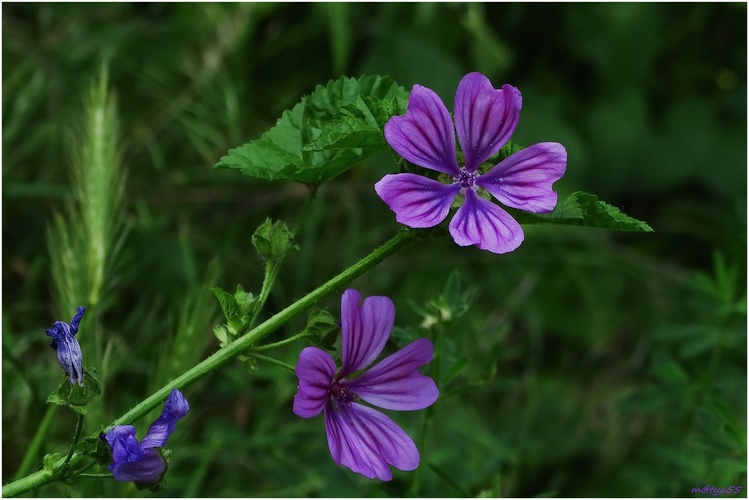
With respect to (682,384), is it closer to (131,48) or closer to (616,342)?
(616,342)

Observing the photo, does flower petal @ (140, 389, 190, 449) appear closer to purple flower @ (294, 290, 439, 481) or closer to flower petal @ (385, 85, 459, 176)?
purple flower @ (294, 290, 439, 481)

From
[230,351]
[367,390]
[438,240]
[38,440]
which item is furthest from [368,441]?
[438,240]

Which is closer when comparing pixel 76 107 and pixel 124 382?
pixel 124 382

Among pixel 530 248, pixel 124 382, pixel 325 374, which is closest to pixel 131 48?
pixel 124 382

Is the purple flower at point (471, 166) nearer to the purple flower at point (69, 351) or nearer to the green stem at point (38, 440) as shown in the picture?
the purple flower at point (69, 351)

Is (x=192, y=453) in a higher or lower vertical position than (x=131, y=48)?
lower

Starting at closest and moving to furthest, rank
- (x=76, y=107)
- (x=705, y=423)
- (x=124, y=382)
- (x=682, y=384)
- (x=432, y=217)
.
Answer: (x=432, y=217) < (x=705, y=423) < (x=682, y=384) < (x=124, y=382) < (x=76, y=107)

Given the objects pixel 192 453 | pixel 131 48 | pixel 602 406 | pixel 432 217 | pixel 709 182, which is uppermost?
pixel 131 48

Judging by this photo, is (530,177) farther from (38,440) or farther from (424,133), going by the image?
(38,440)
